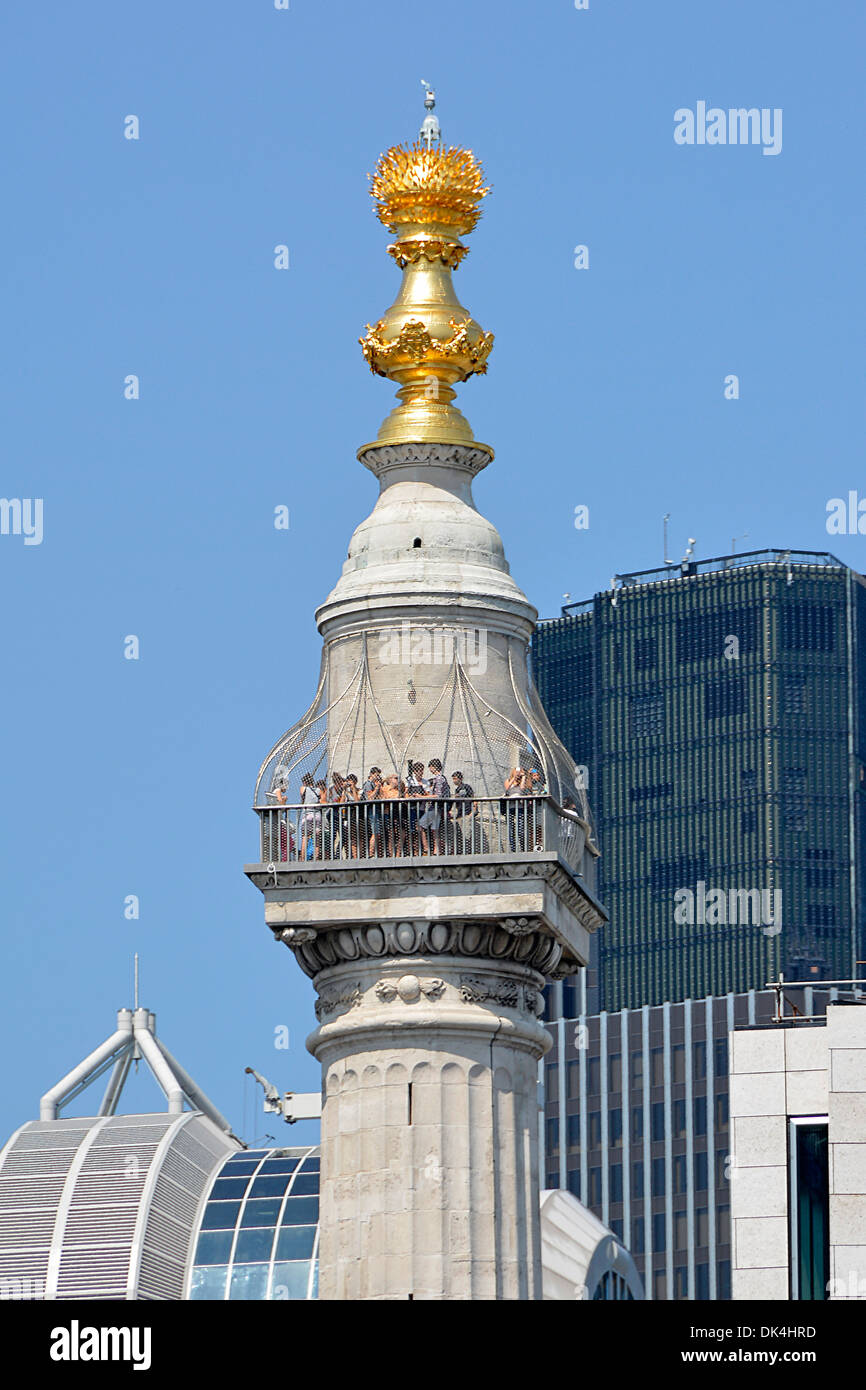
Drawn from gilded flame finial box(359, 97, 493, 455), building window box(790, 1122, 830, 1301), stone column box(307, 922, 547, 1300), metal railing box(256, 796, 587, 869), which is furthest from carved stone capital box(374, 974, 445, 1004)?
building window box(790, 1122, 830, 1301)

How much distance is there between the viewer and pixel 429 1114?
206ft

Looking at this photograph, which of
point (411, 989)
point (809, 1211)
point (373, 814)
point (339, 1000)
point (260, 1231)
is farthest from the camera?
point (260, 1231)

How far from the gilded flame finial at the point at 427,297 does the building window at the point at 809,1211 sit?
23.1m

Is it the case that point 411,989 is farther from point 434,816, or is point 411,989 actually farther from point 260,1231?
point 260,1231

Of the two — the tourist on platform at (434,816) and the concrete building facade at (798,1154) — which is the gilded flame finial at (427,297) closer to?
the tourist on platform at (434,816)

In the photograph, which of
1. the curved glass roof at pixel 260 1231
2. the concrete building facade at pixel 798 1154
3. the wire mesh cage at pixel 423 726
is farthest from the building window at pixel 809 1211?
the curved glass roof at pixel 260 1231

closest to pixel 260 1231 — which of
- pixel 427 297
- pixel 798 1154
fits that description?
pixel 798 1154

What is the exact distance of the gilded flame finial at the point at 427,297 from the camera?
68.5m

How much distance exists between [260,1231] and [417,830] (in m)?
82.5

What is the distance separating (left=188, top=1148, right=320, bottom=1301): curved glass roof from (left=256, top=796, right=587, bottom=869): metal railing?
7301cm

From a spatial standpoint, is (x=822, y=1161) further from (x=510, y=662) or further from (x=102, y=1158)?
(x=102, y=1158)

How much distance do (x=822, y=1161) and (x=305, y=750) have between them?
23306mm

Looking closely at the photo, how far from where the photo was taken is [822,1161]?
277 feet
